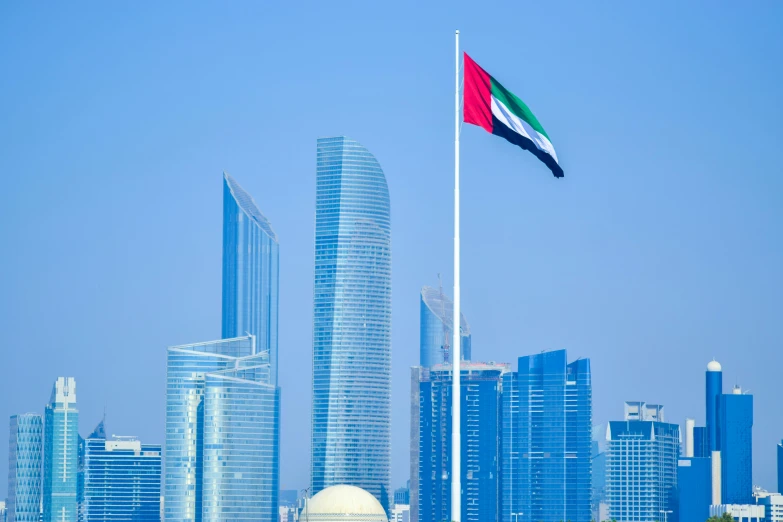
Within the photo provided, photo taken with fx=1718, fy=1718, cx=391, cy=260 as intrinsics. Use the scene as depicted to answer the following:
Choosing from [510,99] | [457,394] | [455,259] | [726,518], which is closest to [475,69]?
[510,99]

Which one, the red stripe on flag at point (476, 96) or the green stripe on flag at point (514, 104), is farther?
the green stripe on flag at point (514, 104)

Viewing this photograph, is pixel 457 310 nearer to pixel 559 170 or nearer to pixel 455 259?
pixel 455 259

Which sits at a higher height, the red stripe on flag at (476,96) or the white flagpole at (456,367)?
the red stripe on flag at (476,96)

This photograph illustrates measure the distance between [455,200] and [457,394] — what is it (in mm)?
5479

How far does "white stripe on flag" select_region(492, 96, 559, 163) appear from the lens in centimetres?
4684

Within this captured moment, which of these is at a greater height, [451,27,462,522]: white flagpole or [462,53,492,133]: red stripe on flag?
[462,53,492,133]: red stripe on flag

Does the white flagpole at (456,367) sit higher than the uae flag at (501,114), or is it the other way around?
the uae flag at (501,114)

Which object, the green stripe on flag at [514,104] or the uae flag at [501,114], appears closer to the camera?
the uae flag at [501,114]

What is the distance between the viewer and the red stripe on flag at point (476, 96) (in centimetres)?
4628

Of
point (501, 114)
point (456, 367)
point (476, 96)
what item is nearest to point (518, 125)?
point (501, 114)

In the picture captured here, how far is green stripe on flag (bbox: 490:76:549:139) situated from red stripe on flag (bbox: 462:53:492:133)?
0.25 meters

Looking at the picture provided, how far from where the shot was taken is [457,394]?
44312mm

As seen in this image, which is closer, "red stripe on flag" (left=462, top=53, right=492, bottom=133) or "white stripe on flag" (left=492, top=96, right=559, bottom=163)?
"red stripe on flag" (left=462, top=53, right=492, bottom=133)

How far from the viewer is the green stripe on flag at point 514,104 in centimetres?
4712
